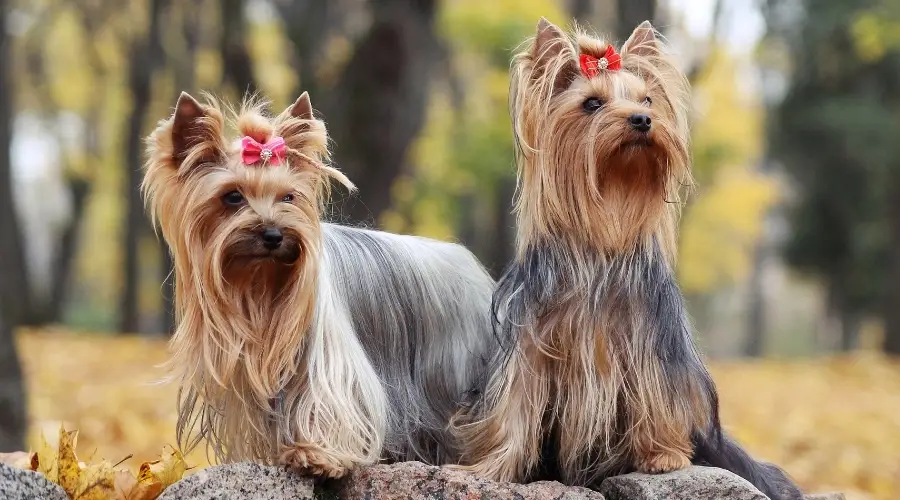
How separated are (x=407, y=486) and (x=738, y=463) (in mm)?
1390

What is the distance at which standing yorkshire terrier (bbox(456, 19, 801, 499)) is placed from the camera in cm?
362

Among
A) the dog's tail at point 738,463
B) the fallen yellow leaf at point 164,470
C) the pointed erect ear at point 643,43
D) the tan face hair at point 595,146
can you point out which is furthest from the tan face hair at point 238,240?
the dog's tail at point 738,463

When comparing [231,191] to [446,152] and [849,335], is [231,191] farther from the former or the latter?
[849,335]

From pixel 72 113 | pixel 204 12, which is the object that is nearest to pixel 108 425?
pixel 204 12

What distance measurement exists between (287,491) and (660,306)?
1488 mm

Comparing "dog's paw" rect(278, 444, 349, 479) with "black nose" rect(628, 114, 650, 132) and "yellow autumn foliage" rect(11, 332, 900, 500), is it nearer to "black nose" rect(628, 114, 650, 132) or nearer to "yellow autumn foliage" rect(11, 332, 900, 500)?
"yellow autumn foliage" rect(11, 332, 900, 500)

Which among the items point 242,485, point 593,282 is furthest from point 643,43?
point 242,485

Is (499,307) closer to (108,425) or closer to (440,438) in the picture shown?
(440,438)

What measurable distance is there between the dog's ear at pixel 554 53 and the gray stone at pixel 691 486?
146 centimetres

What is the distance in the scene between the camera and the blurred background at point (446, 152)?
8336mm

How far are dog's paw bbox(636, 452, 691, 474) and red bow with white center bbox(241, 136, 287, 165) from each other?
1.72m

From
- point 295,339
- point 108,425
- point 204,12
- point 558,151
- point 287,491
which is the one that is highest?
point 204,12

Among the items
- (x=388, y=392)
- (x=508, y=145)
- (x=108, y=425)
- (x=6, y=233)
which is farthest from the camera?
(x=508, y=145)

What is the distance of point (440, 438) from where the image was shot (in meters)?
4.07
